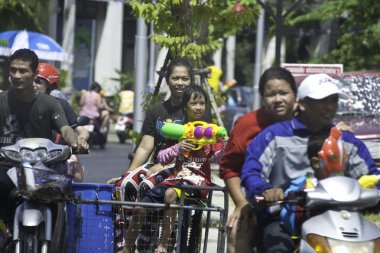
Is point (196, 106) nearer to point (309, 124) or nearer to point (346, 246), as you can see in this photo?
point (309, 124)

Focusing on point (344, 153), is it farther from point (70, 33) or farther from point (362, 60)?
point (70, 33)

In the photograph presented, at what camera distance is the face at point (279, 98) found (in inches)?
260

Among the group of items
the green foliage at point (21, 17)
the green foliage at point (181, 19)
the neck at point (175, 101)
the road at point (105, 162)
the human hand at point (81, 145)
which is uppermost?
the green foliage at point (21, 17)

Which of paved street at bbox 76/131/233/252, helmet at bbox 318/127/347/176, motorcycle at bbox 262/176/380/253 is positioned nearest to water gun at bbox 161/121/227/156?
helmet at bbox 318/127/347/176

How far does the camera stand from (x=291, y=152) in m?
6.24

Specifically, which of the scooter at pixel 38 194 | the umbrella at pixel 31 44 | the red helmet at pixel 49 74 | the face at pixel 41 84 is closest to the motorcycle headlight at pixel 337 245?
the scooter at pixel 38 194

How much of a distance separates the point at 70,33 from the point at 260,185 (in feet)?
105

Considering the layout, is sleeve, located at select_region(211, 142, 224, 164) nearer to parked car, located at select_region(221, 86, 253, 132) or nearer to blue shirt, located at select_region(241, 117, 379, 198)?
blue shirt, located at select_region(241, 117, 379, 198)

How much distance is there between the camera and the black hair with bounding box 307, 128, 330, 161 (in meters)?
6.07

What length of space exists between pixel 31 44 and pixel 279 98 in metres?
20.1

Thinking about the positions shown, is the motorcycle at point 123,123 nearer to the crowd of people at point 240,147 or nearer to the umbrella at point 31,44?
the umbrella at point 31,44

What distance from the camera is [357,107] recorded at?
14977 millimetres

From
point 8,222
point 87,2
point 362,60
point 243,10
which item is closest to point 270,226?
point 8,222

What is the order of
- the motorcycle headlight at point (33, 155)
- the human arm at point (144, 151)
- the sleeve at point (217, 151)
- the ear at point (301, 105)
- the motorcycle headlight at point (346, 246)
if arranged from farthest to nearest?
1. the human arm at point (144, 151)
2. the sleeve at point (217, 151)
3. the motorcycle headlight at point (33, 155)
4. the ear at point (301, 105)
5. the motorcycle headlight at point (346, 246)
